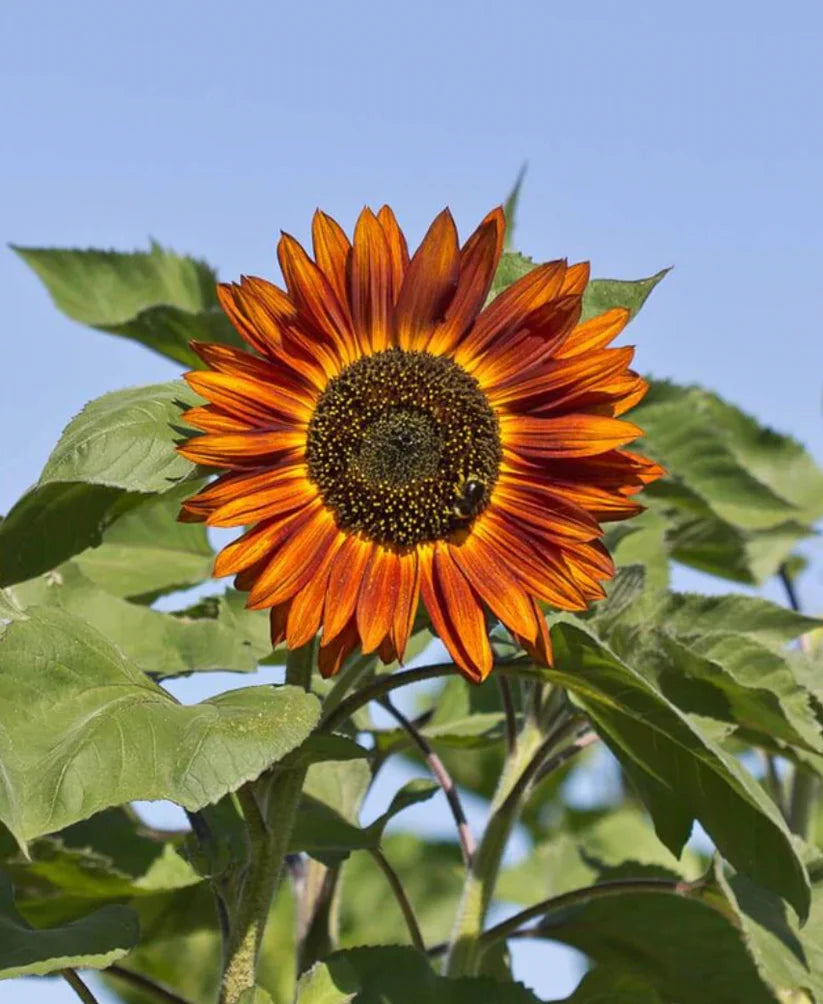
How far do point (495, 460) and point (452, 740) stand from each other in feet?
2.21

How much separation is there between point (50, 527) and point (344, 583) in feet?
0.89

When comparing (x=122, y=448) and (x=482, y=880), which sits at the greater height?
(x=122, y=448)

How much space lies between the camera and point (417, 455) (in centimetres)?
170

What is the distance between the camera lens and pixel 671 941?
2006mm

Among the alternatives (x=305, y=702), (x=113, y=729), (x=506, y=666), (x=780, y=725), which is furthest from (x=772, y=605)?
(x=113, y=729)

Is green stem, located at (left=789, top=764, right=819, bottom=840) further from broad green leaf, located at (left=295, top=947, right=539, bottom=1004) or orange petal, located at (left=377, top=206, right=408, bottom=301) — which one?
orange petal, located at (left=377, top=206, right=408, bottom=301)

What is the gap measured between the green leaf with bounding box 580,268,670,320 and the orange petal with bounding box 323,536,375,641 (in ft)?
0.98

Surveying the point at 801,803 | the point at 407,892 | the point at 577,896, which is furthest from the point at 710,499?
the point at 407,892

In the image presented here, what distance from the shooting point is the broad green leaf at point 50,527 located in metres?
1.58

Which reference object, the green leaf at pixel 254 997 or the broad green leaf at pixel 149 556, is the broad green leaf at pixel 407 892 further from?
the green leaf at pixel 254 997

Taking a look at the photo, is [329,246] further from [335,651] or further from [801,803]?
[801,803]

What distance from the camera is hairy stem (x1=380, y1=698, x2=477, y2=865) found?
2.03 metres

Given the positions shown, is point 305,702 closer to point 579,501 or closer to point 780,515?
point 579,501

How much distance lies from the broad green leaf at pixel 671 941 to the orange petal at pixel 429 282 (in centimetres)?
69
